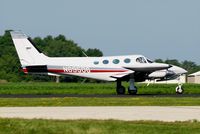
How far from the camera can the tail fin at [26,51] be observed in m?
47.6

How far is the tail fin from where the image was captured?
4762cm

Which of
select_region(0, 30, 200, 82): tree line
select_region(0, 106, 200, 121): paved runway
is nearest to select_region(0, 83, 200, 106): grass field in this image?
select_region(0, 106, 200, 121): paved runway

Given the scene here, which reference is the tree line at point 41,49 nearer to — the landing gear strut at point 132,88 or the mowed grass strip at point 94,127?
the landing gear strut at point 132,88

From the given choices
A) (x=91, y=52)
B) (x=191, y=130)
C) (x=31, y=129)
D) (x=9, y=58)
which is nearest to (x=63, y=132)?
(x=31, y=129)

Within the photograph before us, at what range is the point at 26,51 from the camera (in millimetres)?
48500

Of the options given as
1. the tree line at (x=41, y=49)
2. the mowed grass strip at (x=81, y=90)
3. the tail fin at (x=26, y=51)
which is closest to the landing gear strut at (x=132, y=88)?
the mowed grass strip at (x=81, y=90)

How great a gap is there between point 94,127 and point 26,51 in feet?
100

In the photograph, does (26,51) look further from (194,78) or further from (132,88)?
(194,78)

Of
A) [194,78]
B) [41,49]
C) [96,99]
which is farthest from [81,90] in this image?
[41,49]

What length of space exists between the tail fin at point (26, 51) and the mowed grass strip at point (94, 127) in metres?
27.6

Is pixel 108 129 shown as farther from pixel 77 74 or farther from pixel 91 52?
pixel 91 52

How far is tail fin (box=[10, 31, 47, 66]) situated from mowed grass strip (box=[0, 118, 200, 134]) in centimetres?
2759

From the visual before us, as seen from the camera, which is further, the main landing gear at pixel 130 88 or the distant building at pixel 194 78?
the distant building at pixel 194 78

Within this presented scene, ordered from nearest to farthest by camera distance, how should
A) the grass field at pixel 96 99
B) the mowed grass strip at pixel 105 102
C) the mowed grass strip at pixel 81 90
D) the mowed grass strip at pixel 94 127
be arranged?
the mowed grass strip at pixel 94 127 < the mowed grass strip at pixel 105 102 < the grass field at pixel 96 99 < the mowed grass strip at pixel 81 90
